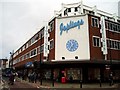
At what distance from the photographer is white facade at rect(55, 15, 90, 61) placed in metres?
35.9

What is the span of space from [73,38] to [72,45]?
46.1 inches

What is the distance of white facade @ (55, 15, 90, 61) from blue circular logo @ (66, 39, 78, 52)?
34 centimetres

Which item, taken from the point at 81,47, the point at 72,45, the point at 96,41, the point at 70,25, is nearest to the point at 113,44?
the point at 96,41

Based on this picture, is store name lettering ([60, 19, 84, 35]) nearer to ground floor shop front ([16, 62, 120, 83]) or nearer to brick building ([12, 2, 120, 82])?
brick building ([12, 2, 120, 82])

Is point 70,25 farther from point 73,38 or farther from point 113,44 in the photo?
point 113,44

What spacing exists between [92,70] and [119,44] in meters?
9.06

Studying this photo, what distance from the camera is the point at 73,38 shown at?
3694cm

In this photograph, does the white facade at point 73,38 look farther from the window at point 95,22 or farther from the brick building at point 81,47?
the window at point 95,22

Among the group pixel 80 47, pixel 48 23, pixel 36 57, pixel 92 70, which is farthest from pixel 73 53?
pixel 36 57

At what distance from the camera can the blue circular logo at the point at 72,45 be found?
36588 mm

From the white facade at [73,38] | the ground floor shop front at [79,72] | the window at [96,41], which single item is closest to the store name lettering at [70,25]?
the white facade at [73,38]

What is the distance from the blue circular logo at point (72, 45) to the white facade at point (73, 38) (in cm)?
34

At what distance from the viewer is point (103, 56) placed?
37656 millimetres

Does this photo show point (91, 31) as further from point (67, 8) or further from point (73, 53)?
point (67, 8)
